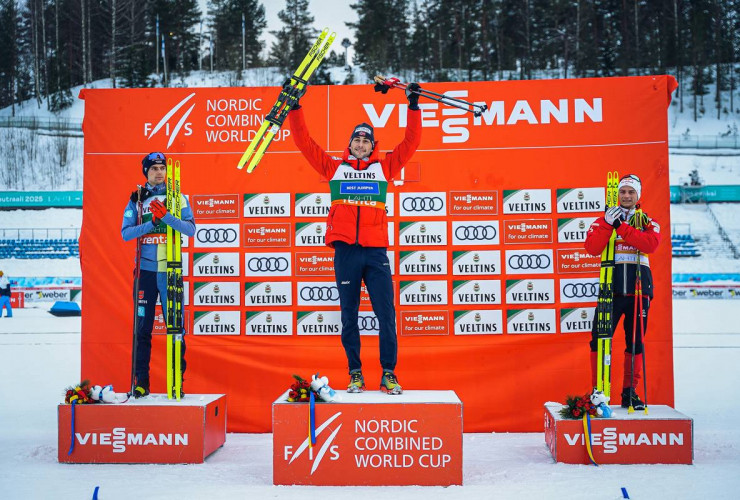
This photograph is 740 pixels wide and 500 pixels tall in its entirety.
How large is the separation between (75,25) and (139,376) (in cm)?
3676

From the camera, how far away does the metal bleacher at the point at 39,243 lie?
25766mm

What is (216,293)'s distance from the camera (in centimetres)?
Answer: 554

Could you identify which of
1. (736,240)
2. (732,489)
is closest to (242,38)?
(736,240)

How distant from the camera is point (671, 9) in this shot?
145 feet

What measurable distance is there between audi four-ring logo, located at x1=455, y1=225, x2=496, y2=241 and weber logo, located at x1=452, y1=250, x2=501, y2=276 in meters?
0.12

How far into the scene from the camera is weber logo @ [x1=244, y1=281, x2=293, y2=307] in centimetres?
551

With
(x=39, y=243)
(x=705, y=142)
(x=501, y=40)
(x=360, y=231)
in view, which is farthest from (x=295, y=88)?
(x=501, y=40)

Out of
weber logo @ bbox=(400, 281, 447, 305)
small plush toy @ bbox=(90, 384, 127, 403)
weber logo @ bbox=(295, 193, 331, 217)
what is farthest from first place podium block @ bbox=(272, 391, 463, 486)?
weber logo @ bbox=(295, 193, 331, 217)

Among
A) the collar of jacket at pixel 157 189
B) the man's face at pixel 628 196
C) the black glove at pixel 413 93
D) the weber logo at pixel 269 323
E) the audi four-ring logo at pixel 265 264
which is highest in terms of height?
the black glove at pixel 413 93

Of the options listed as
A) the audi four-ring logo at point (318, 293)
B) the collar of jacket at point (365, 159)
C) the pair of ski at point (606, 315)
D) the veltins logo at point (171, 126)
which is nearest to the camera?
the collar of jacket at point (365, 159)

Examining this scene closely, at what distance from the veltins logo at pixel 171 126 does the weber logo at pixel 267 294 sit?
4.62ft

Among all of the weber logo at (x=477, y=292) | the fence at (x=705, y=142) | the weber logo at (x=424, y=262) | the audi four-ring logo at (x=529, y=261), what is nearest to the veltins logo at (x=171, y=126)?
the weber logo at (x=424, y=262)

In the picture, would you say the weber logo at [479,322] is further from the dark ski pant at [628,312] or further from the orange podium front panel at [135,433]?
the orange podium front panel at [135,433]

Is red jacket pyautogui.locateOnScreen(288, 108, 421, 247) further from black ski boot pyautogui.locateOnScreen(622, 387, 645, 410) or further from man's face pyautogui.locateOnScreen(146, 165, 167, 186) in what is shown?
black ski boot pyautogui.locateOnScreen(622, 387, 645, 410)
